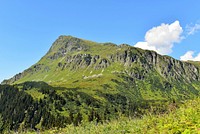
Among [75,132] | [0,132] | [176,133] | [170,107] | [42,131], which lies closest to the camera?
[176,133]

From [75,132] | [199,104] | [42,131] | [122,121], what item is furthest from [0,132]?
[199,104]

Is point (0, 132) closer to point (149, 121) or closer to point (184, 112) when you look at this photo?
point (149, 121)

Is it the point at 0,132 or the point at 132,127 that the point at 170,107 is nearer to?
the point at 132,127

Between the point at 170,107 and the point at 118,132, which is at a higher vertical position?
the point at 170,107

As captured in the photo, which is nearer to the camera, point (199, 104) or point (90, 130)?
point (199, 104)

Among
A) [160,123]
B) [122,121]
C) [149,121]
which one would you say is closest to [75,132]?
[122,121]

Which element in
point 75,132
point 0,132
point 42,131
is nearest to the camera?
point 75,132

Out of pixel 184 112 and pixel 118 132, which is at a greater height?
pixel 184 112

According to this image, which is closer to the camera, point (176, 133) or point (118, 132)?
point (176, 133)

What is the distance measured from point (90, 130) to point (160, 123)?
5758 millimetres

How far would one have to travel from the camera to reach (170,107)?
17.6 m

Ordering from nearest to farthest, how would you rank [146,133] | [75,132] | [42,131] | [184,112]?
[146,133]
[184,112]
[75,132]
[42,131]

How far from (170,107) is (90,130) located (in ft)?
17.7

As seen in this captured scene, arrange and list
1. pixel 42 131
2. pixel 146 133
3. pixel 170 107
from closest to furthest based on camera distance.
→ pixel 146 133
pixel 170 107
pixel 42 131
